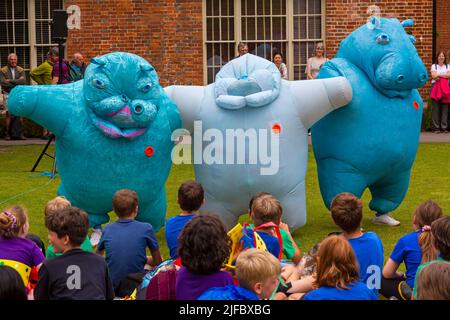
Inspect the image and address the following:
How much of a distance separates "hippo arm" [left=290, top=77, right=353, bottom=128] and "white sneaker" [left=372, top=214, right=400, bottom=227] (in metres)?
1.44

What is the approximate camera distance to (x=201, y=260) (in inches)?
161

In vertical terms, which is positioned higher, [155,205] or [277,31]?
[277,31]

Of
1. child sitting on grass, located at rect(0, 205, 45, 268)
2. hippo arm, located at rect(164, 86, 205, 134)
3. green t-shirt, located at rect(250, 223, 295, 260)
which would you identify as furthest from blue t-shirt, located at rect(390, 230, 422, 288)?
hippo arm, located at rect(164, 86, 205, 134)

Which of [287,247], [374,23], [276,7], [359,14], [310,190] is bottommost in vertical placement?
[310,190]

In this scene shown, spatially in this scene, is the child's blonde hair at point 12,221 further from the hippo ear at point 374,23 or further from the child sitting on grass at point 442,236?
the hippo ear at point 374,23

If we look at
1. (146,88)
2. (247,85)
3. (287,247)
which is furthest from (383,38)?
(287,247)

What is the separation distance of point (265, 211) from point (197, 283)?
1.35 m

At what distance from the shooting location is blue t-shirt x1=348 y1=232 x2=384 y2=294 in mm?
4891

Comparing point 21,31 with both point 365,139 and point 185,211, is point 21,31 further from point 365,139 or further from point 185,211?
point 185,211

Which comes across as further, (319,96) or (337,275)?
(319,96)

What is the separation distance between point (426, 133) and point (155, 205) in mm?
10164
